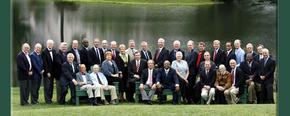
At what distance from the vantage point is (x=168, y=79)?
14367 mm

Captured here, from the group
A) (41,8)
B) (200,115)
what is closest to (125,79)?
(200,115)

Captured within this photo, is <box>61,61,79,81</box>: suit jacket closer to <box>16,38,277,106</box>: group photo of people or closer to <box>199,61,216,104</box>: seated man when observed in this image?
<box>16,38,277,106</box>: group photo of people

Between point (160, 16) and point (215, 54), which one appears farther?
point (160, 16)

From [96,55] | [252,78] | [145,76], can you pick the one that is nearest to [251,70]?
[252,78]

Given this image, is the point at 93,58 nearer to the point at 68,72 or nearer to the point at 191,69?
the point at 68,72

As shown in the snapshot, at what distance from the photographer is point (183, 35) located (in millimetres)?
32469

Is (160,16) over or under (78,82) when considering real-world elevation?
over

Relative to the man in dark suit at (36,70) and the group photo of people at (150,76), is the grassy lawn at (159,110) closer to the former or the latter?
the group photo of people at (150,76)

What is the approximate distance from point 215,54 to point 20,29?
1825 cm

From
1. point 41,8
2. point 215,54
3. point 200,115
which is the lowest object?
point 200,115

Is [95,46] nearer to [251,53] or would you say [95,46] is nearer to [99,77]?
[99,77]

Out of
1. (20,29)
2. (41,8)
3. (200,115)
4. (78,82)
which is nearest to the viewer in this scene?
(200,115)

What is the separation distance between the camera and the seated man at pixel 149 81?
47.2 ft

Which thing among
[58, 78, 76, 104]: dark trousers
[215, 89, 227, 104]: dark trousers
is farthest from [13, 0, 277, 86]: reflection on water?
[58, 78, 76, 104]: dark trousers
